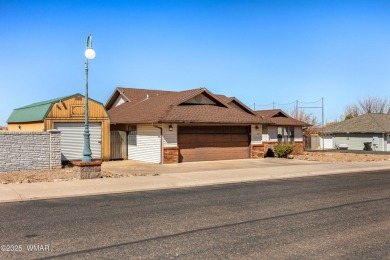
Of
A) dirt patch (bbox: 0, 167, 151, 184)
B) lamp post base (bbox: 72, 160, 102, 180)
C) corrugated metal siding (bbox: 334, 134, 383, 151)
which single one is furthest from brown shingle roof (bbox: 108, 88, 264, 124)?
corrugated metal siding (bbox: 334, 134, 383, 151)

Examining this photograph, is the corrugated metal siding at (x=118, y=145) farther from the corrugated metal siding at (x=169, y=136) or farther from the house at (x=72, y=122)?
the corrugated metal siding at (x=169, y=136)

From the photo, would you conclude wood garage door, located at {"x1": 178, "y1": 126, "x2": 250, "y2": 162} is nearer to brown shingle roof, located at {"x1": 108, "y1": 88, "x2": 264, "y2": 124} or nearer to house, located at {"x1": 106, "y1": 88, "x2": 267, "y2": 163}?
house, located at {"x1": 106, "y1": 88, "x2": 267, "y2": 163}

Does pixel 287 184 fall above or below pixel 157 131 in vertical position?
below

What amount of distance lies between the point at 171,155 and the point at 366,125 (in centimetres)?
3135

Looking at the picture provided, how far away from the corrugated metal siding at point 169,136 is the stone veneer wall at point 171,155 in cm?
26

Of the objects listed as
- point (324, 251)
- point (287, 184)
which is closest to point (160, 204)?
point (324, 251)

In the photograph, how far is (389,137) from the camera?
44.2 m

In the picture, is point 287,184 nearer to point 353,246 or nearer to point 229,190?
point 229,190

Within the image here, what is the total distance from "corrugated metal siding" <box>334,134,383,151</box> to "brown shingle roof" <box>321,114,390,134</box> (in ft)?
2.44

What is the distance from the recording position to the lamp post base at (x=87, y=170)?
50.6ft

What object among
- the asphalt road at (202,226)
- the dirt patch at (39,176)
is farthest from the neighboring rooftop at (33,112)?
the asphalt road at (202,226)

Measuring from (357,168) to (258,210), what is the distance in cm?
1427

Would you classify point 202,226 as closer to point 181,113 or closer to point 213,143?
point 181,113

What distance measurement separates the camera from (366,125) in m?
46.0
